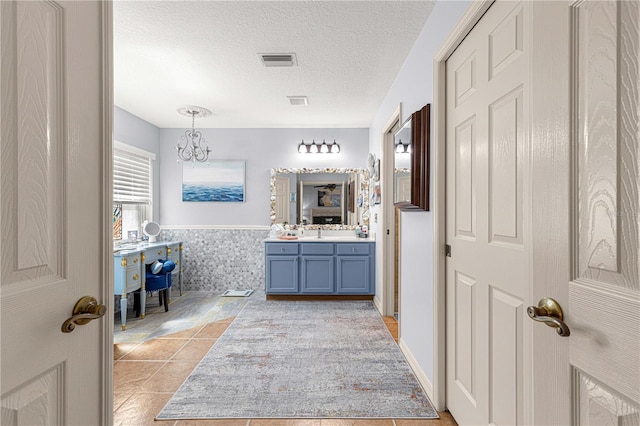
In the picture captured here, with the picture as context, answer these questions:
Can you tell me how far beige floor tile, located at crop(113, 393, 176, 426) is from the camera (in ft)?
6.00

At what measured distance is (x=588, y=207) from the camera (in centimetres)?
71

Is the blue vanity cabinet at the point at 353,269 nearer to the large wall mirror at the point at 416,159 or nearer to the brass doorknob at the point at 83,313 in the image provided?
the large wall mirror at the point at 416,159

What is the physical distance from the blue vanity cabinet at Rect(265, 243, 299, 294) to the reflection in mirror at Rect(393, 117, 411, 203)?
198 cm

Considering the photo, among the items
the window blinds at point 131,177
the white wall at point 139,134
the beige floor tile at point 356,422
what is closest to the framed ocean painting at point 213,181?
the white wall at point 139,134

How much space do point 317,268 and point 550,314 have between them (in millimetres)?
3617

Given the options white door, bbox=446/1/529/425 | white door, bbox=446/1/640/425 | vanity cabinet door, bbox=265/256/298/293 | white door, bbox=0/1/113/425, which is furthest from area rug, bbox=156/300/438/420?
white door, bbox=0/1/113/425

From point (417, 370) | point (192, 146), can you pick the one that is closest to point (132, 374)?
point (417, 370)

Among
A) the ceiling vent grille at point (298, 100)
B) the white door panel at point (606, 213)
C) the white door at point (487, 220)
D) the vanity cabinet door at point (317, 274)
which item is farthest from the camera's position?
the vanity cabinet door at point (317, 274)

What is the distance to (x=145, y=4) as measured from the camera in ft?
6.69

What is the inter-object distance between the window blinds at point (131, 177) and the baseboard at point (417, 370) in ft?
12.1

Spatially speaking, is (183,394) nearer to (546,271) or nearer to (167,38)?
(546,271)

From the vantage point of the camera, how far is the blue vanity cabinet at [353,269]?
14.1ft

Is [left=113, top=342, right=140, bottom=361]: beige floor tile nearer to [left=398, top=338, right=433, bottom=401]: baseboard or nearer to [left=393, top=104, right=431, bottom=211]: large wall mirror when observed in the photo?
[left=398, top=338, right=433, bottom=401]: baseboard

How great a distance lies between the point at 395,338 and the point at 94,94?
2.91 m
